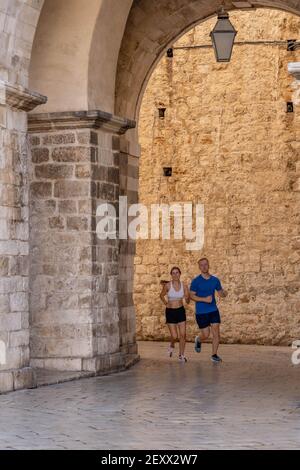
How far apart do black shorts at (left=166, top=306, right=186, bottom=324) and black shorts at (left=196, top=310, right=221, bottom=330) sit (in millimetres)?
241

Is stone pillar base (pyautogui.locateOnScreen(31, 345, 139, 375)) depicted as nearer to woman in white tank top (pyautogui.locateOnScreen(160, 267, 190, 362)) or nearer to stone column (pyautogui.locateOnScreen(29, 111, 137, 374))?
stone column (pyautogui.locateOnScreen(29, 111, 137, 374))

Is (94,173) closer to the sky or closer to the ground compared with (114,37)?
closer to the ground

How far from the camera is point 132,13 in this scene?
14.2m

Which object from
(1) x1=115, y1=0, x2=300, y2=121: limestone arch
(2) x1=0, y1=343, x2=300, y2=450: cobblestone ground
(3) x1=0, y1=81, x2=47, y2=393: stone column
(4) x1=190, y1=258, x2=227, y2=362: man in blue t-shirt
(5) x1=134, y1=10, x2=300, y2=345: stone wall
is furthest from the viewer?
(5) x1=134, y1=10, x2=300, y2=345: stone wall

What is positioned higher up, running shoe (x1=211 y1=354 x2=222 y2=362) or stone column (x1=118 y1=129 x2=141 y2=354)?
stone column (x1=118 y1=129 x2=141 y2=354)

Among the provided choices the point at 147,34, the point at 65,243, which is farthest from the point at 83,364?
the point at 147,34

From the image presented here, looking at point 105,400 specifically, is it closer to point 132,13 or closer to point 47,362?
point 47,362

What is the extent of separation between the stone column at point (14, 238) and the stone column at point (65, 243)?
1615 millimetres

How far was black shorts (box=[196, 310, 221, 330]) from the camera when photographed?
14.4 meters

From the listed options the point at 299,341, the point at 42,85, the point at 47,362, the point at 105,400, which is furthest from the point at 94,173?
the point at 299,341

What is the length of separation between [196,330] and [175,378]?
6.06m

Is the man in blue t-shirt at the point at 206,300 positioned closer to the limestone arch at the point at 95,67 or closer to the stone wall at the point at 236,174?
the limestone arch at the point at 95,67

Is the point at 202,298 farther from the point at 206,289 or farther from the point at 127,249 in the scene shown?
the point at 127,249

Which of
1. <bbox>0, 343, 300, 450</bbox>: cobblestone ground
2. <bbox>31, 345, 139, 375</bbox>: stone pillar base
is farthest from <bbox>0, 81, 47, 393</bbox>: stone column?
<bbox>31, 345, 139, 375</bbox>: stone pillar base
